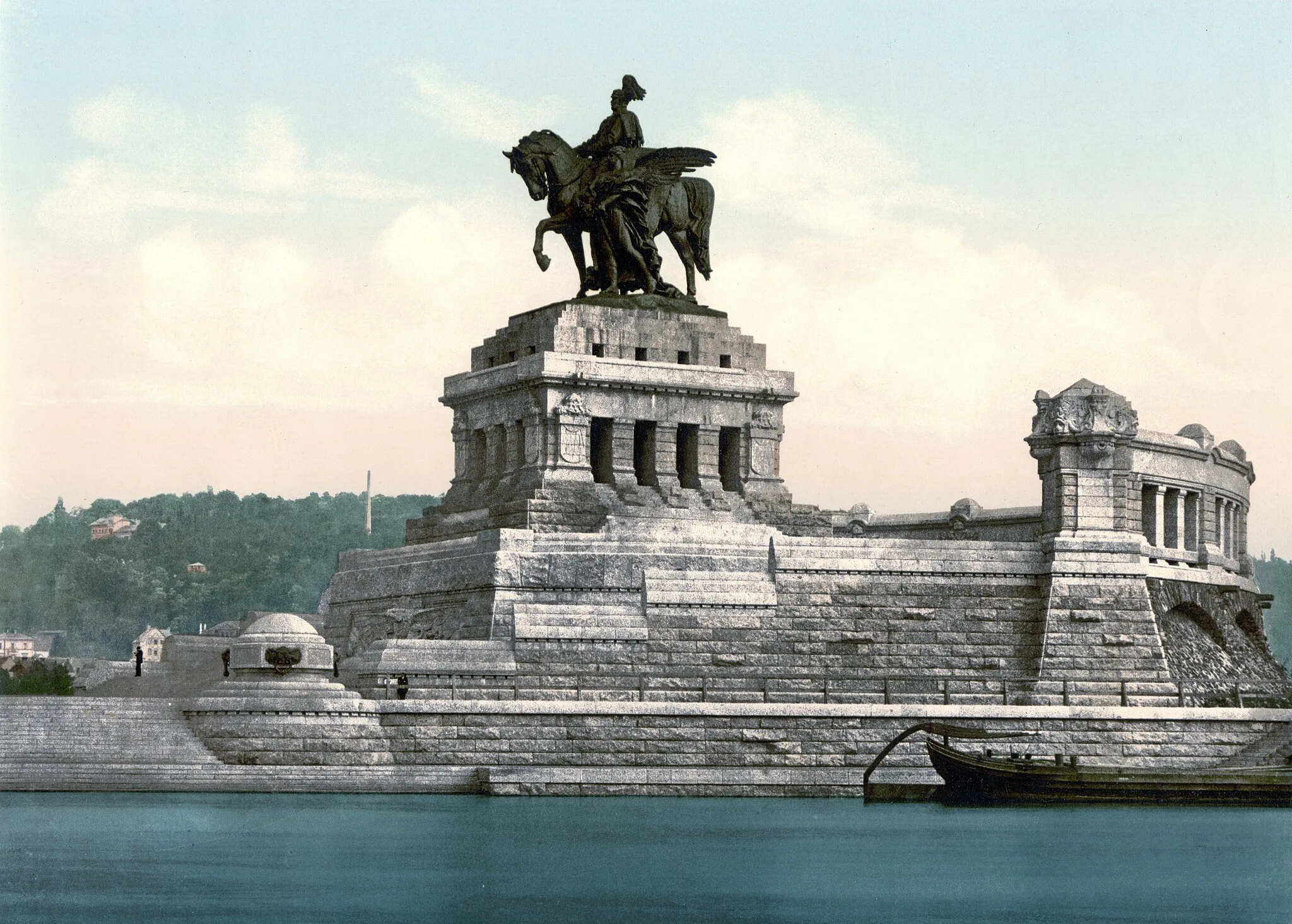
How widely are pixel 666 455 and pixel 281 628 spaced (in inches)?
511

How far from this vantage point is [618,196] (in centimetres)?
6775

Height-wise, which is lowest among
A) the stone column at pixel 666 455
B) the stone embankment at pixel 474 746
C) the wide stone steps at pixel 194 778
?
the wide stone steps at pixel 194 778

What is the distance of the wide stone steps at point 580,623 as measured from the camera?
59.2 metres

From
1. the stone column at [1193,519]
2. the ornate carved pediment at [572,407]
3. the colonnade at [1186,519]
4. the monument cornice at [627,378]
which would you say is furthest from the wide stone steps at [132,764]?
the stone column at [1193,519]

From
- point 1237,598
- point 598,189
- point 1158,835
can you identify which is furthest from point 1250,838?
point 598,189

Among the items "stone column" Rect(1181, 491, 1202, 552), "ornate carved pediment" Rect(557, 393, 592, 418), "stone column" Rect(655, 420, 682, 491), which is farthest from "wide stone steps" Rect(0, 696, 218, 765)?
"stone column" Rect(1181, 491, 1202, 552)

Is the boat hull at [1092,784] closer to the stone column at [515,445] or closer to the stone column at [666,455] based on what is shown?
the stone column at [666,455]

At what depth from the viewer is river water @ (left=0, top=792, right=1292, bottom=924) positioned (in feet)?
130

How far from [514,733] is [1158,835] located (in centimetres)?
1270

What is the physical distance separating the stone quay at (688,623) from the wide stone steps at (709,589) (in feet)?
0.24

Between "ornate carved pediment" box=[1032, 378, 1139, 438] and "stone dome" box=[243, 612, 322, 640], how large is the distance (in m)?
16.3

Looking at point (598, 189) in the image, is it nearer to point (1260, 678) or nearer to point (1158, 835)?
point (1260, 678)

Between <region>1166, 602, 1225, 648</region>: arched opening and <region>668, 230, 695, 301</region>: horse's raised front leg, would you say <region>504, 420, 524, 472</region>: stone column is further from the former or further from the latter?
<region>1166, 602, 1225, 648</region>: arched opening

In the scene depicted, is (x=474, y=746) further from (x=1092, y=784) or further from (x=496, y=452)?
(x=496, y=452)
